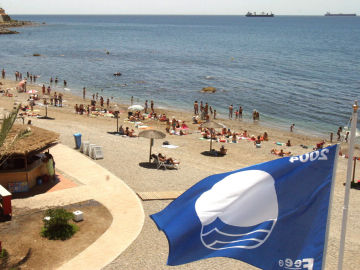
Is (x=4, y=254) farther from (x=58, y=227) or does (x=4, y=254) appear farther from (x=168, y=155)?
(x=168, y=155)

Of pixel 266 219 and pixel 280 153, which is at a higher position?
pixel 266 219

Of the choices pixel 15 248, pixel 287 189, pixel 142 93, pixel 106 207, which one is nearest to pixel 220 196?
pixel 287 189

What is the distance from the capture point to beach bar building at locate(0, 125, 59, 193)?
14465 mm

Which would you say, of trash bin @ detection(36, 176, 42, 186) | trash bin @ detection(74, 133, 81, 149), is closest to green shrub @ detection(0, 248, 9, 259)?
trash bin @ detection(36, 176, 42, 186)

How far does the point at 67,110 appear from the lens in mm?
37344

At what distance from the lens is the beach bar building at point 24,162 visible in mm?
14465

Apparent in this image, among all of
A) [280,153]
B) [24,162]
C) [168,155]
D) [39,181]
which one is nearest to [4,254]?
[39,181]

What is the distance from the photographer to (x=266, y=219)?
5551 mm

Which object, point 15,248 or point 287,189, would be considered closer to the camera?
point 287,189

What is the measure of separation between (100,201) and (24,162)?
140 inches

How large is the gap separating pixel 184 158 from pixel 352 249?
1165 cm

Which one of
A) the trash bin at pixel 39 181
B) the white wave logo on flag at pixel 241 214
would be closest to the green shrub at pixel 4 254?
the trash bin at pixel 39 181

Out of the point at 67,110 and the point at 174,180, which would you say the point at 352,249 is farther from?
the point at 67,110

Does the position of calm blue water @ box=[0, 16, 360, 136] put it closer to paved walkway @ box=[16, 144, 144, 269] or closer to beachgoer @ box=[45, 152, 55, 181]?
paved walkway @ box=[16, 144, 144, 269]
